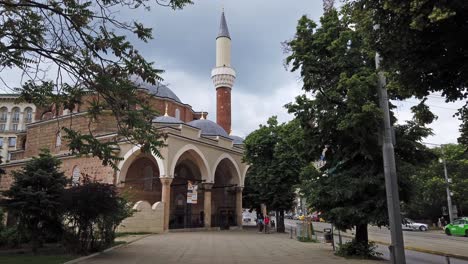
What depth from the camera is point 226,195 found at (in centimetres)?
4478

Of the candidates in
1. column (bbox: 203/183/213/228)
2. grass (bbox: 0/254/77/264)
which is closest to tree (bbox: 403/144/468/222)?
column (bbox: 203/183/213/228)

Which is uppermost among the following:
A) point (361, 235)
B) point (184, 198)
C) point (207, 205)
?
point (184, 198)

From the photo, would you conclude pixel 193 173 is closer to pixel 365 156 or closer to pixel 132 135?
pixel 365 156

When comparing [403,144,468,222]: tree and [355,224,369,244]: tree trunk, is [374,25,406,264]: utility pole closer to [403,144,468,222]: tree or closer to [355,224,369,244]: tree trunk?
[355,224,369,244]: tree trunk

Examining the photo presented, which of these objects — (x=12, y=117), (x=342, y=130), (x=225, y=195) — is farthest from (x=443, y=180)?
(x=12, y=117)

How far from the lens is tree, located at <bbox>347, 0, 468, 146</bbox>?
602 centimetres

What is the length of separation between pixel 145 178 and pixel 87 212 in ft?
74.0

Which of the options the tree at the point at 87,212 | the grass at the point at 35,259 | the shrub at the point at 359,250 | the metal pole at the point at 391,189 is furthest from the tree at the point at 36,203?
the metal pole at the point at 391,189

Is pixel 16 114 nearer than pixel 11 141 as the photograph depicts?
No

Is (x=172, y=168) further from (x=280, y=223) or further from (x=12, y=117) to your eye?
(x=12, y=117)

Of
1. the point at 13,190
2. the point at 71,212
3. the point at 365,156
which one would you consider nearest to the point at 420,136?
the point at 365,156

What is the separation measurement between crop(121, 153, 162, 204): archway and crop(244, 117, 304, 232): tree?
30.0 feet

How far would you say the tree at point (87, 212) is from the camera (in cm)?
1463

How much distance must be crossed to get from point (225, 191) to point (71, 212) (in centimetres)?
2971
